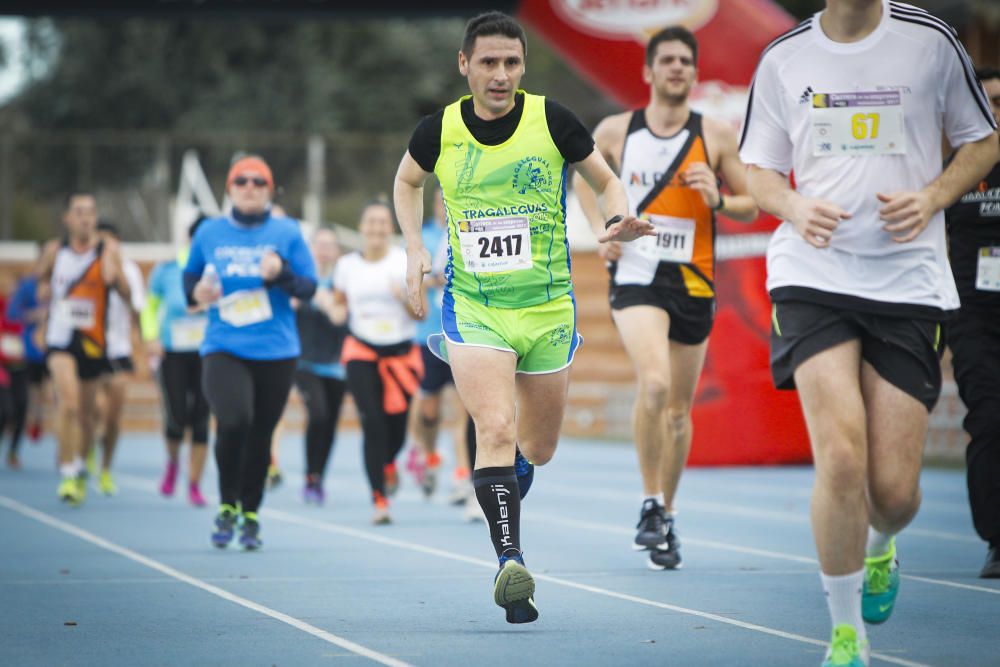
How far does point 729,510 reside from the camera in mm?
12773

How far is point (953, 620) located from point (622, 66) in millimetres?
10710

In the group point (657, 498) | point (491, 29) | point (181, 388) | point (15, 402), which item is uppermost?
point (491, 29)

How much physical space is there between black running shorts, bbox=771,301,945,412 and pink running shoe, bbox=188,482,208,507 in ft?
28.8

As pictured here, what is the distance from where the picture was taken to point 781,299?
5.50 meters

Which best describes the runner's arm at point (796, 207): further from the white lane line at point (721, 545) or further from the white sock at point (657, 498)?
the white sock at point (657, 498)

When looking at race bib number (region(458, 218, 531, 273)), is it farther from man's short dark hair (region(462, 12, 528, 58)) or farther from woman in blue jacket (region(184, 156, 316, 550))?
woman in blue jacket (region(184, 156, 316, 550))

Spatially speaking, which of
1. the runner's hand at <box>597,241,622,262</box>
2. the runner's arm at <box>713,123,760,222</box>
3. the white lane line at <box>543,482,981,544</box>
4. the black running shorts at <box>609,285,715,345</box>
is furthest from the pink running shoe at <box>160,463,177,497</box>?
the runner's arm at <box>713,123,760,222</box>

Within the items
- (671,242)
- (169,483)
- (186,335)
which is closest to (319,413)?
(186,335)

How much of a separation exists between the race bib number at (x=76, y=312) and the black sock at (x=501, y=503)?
8.22 metres

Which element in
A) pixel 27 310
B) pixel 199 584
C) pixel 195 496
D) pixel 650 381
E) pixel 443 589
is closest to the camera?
pixel 443 589

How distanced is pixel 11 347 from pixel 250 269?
39.3 ft

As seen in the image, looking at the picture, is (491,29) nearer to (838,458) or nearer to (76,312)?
(838,458)

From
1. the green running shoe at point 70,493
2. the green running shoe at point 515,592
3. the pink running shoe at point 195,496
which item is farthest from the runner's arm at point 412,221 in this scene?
the green running shoe at point 70,493

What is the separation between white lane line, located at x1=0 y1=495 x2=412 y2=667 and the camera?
601 centimetres
